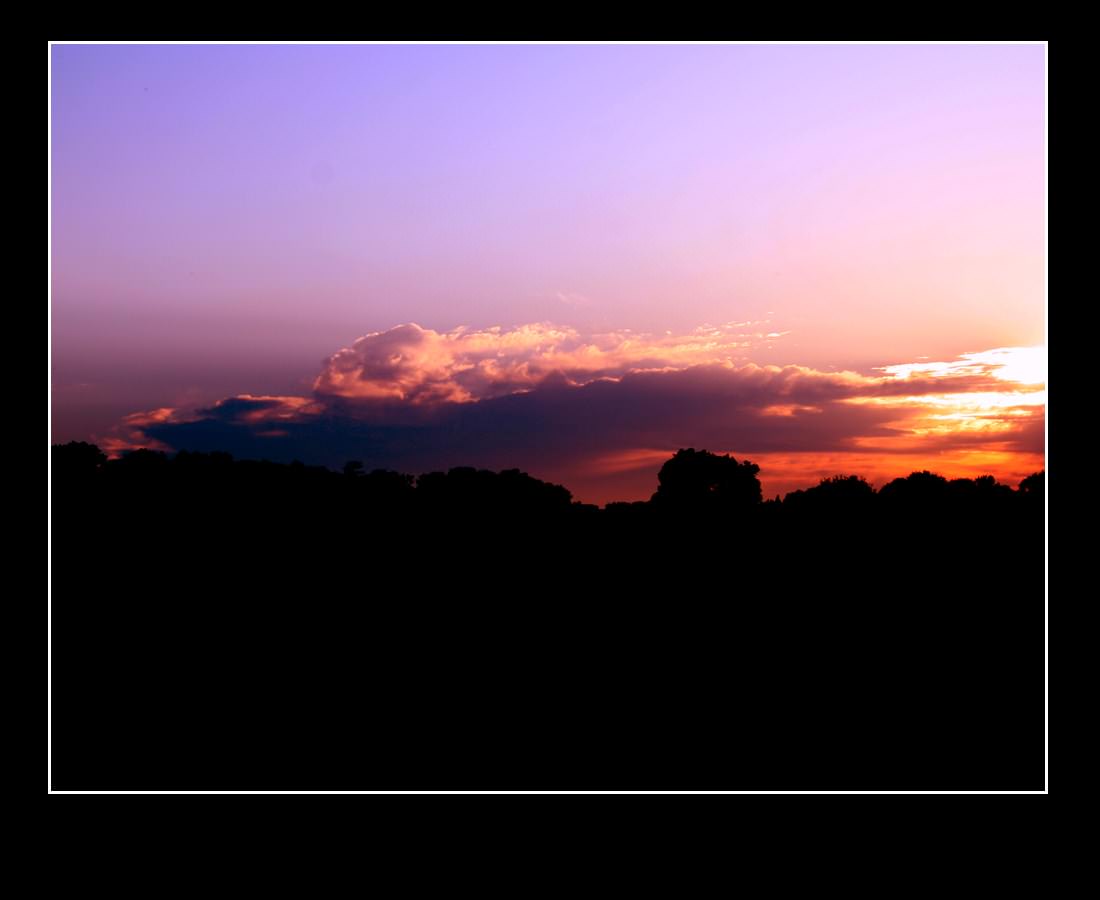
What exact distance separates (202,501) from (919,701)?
5.83 metres

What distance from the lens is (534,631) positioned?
669 cm

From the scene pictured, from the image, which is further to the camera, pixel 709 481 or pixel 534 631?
pixel 709 481

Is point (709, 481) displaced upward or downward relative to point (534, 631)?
upward

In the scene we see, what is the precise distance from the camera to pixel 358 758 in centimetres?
582

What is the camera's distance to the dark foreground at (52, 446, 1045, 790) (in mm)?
5809

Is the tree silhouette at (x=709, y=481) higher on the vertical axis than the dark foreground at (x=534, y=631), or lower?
higher

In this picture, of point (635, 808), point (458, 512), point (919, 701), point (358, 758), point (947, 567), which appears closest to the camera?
point (635, 808)

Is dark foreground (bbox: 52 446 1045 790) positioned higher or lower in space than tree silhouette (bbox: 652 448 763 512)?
lower

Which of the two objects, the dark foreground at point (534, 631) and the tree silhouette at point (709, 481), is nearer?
the dark foreground at point (534, 631)

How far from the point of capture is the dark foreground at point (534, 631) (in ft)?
19.1

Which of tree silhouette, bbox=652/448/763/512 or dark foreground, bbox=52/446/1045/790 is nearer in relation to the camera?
dark foreground, bbox=52/446/1045/790
